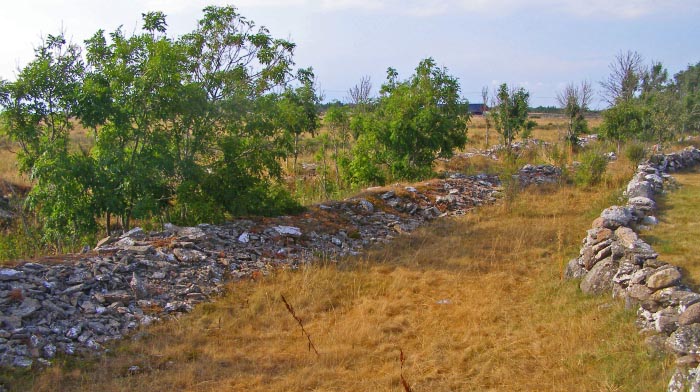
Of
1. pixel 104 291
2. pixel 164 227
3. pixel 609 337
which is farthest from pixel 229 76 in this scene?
pixel 609 337

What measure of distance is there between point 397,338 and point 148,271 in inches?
119

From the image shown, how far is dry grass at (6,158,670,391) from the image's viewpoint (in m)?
4.40

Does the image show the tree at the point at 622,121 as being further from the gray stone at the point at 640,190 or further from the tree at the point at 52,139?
the tree at the point at 52,139

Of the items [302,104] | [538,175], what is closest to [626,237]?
[538,175]

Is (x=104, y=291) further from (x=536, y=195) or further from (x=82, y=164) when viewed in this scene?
(x=536, y=195)

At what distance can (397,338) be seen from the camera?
5363 millimetres

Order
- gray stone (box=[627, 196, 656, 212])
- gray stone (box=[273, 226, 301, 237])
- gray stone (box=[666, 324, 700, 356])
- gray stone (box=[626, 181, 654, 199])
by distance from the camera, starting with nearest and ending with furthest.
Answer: gray stone (box=[666, 324, 700, 356]), gray stone (box=[273, 226, 301, 237]), gray stone (box=[627, 196, 656, 212]), gray stone (box=[626, 181, 654, 199])

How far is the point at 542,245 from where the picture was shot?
28.1 feet

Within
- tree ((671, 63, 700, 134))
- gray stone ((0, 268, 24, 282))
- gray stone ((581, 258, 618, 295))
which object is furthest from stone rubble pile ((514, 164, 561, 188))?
tree ((671, 63, 700, 134))

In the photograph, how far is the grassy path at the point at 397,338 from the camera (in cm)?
440

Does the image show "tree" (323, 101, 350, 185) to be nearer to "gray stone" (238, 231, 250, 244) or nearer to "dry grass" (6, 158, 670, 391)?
"gray stone" (238, 231, 250, 244)

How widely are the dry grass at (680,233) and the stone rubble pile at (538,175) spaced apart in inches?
114

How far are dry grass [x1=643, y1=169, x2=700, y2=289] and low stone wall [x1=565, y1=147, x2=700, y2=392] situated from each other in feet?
1.55

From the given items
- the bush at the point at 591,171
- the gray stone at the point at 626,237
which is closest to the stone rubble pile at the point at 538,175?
the bush at the point at 591,171
